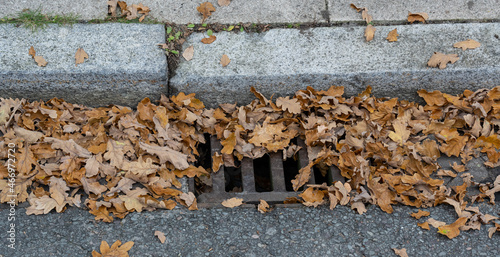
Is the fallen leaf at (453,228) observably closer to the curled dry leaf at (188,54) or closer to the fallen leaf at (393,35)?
the fallen leaf at (393,35)

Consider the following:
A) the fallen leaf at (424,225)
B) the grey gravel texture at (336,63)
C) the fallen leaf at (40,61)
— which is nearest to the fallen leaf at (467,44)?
the grey gravel texture at (336,63)

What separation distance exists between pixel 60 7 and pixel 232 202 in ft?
5.11

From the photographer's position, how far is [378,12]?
2.61 meters

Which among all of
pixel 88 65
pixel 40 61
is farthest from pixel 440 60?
pixel 40 61

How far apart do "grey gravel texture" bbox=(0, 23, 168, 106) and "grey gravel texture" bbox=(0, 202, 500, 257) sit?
0.67m

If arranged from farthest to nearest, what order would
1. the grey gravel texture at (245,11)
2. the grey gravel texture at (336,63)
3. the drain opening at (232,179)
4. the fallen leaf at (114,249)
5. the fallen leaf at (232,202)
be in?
the grey gravel texture at (245,11) → the drain opening at (232,179) → the grey gravel texture at (336,63) → the fallen leaf at (232,202) → the fallen leaf at (114,249)

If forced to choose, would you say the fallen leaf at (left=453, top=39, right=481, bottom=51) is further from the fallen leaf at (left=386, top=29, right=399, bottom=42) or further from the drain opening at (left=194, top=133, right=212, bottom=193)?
the drain opening at (left=194, top=133, right=212, bottom=193)

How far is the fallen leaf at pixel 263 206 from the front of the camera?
6.81 ft

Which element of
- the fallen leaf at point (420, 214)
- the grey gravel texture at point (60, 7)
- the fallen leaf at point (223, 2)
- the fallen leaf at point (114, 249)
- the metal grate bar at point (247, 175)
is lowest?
the fallen leaf at point (420, 214)

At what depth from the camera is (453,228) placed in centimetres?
201

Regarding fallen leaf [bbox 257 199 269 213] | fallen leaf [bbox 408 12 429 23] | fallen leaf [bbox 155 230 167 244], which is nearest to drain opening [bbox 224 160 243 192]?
fallen leaf [bbox 257 199 269 213]

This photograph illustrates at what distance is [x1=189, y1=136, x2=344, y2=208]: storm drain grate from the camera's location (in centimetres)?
217

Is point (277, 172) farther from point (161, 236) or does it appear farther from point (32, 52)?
point (32, 52)

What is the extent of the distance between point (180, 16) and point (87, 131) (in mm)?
876
